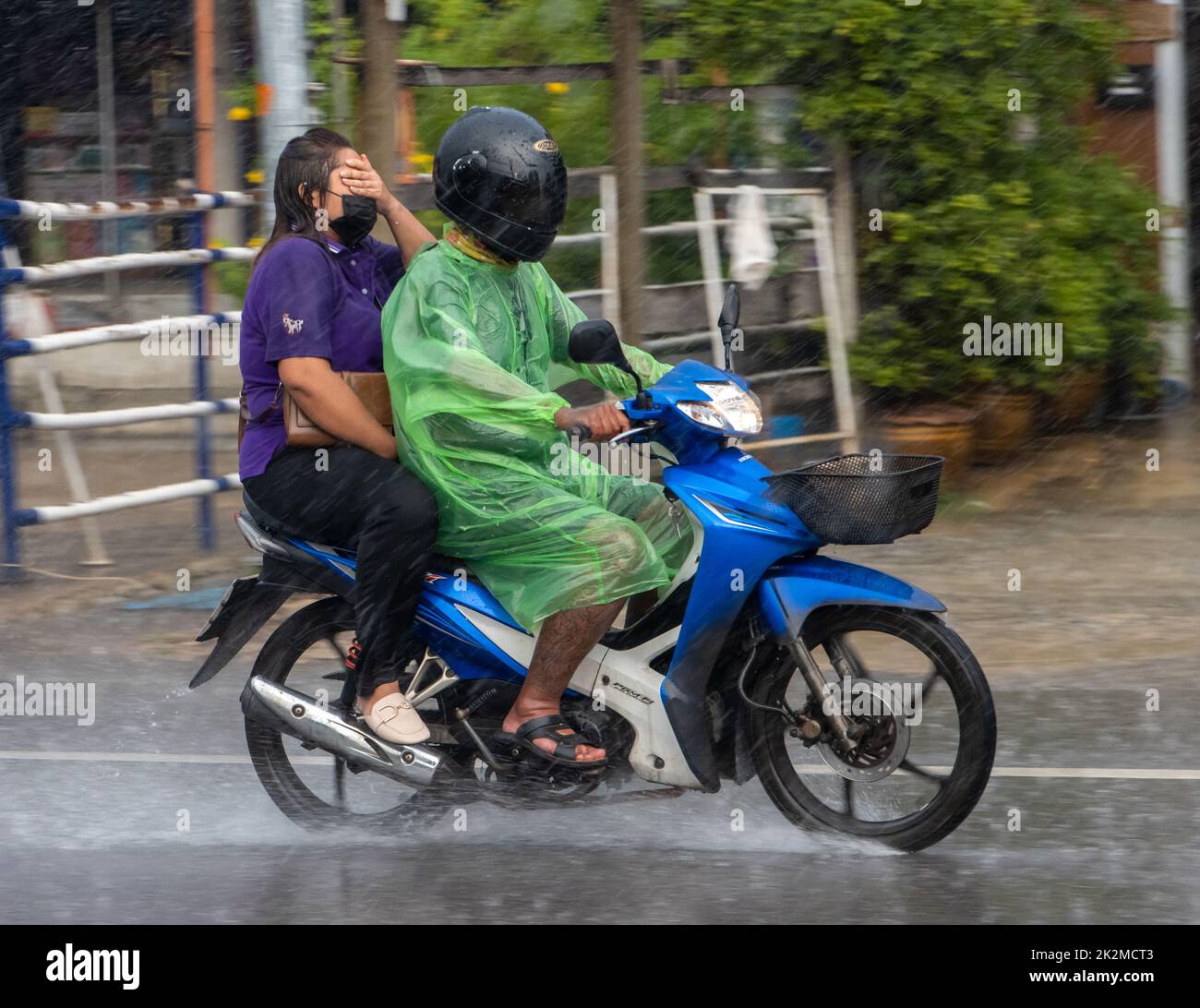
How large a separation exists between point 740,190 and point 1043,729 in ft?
15.5

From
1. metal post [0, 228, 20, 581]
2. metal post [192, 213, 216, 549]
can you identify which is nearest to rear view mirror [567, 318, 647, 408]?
metal post [0, 228, 20, 581]

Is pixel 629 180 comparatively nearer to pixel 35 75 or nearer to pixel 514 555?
pixel 514 555

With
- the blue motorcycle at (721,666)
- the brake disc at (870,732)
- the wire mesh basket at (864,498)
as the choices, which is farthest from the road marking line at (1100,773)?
the wire mesh basket at (864,498)

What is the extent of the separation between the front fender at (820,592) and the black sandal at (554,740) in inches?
23.0

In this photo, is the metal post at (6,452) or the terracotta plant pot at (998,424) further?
the terracotta plant pot at (998,424)

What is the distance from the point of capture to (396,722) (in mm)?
4605

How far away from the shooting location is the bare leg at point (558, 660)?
4.46 metres

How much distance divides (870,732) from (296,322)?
180 cm

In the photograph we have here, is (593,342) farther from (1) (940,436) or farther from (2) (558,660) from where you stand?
(1) (940,436)

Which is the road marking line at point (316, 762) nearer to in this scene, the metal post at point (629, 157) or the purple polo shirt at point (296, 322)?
the purple polo shirt at point (296, 322)

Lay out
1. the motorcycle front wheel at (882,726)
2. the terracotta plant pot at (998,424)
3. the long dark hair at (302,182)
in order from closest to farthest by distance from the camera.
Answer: the motorcycle front wheel at (882,726), the long dark hair at (302,182), the terracotta plant pot at (998,424)

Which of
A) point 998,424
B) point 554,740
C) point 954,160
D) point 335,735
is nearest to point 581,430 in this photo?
point 554,740

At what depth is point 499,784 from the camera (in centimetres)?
461

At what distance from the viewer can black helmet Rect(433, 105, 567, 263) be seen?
4.43 m
